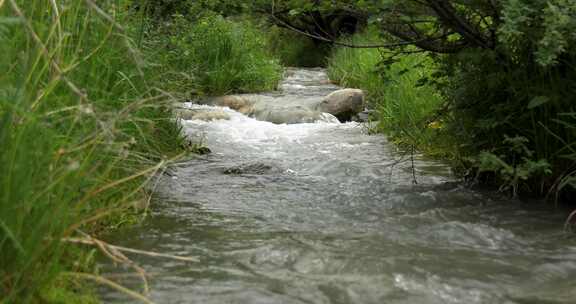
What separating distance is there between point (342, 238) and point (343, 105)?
6.65 meters

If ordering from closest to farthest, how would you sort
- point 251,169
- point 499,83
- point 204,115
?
1. point 499,83
2. point 251,169
3. point 204,115

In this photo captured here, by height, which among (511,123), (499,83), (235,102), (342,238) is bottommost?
(342,238)

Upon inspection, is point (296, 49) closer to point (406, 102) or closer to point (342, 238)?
point (406, 102)

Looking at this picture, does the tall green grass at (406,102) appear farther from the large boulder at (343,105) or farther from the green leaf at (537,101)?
the green leaf at (537,101)

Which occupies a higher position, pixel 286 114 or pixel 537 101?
pixel 537 101

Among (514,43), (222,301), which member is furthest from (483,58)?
(222,301)

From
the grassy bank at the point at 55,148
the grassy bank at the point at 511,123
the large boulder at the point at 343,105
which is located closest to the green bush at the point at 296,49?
the large boulder at the point at 343,105

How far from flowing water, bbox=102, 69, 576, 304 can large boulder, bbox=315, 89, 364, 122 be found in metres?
3.87

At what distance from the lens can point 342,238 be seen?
12.8 feet

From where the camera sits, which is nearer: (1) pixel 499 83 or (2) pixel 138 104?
(2) pixel 138 104

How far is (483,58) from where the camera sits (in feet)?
15.6

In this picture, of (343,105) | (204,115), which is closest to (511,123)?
(204,115)

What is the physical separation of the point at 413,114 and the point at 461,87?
2.58 meters

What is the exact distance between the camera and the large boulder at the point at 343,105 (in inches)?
409
